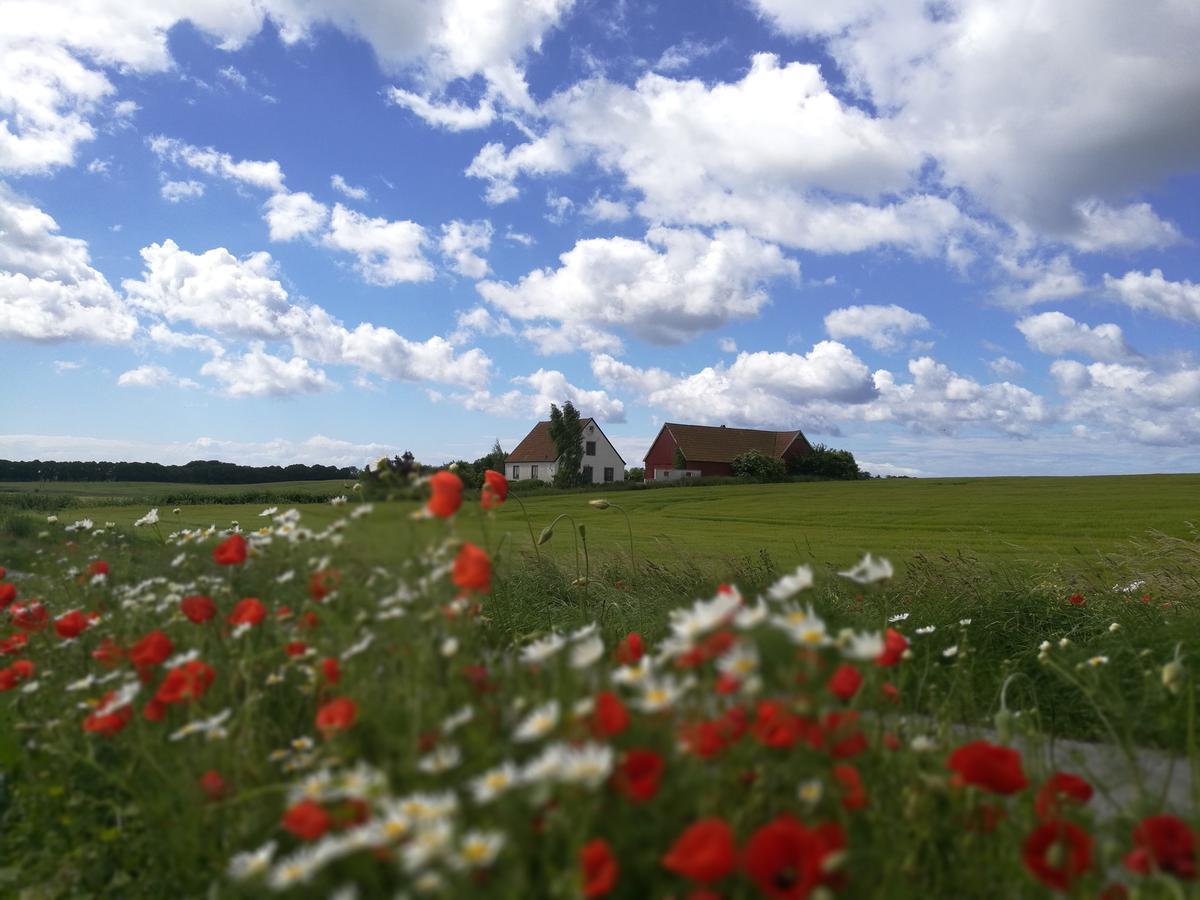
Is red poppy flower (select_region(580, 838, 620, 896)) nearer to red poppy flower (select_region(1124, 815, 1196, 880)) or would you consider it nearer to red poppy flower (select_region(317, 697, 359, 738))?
red poppy flower (select_region(317, 697, 359, 738))

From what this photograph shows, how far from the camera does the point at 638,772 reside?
1.43m

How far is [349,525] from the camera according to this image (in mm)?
2744

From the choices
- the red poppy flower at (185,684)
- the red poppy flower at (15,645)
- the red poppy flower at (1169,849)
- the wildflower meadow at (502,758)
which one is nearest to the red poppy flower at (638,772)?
the wildflower meadow at (502,758)

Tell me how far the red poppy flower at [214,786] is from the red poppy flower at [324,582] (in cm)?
57

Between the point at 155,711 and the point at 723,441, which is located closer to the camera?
the point at 155,711

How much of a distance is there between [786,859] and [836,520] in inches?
1022

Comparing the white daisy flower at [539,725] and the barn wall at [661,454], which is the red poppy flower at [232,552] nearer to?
the white daisy flower at [539,725]

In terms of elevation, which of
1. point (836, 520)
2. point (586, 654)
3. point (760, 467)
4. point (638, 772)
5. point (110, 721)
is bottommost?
point (836, 520)

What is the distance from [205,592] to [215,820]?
139 centimetres

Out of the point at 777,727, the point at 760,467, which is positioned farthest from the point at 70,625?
the point at 760,467

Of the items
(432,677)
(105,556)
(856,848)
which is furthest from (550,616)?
(856,848)

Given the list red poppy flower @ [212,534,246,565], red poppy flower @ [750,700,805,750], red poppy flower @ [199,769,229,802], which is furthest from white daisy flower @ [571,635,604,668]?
red poppy flower @ [212,534,246,565]

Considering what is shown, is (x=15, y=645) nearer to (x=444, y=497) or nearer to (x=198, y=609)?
(x=198, y=609)

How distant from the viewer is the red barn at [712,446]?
217ft
